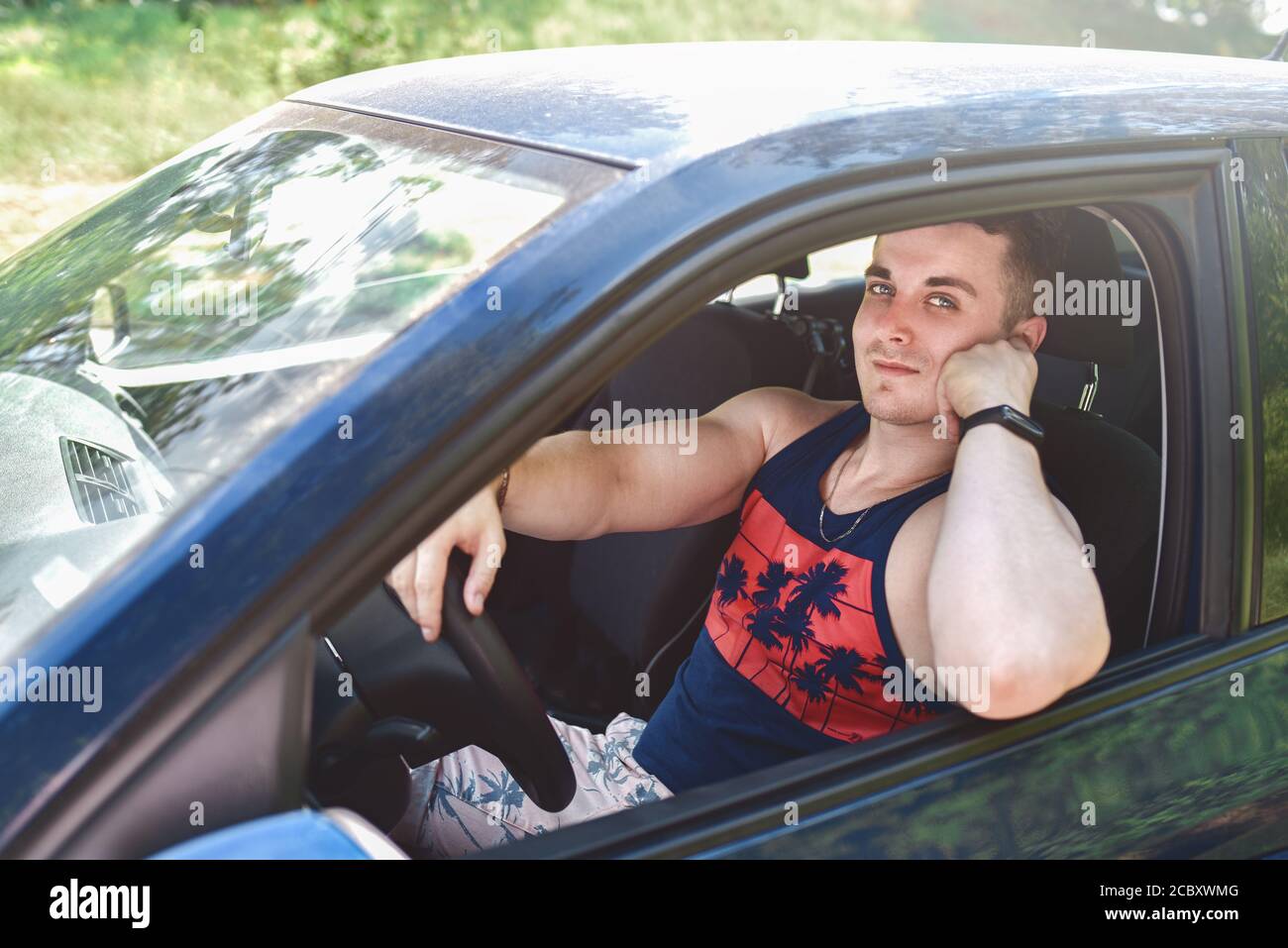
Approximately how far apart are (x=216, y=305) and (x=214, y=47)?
9.58 m

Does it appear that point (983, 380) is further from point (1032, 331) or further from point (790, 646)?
point (790, 646)

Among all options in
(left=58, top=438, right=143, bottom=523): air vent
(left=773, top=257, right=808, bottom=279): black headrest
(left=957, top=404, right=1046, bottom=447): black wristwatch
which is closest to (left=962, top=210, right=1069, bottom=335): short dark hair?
(left=957, top=404, right=1046, bottom=447): black wristwatch

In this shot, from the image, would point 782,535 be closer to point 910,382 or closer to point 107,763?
point 910,382

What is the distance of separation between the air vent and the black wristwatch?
1.02 meters

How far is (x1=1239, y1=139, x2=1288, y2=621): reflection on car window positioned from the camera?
5.03 feet

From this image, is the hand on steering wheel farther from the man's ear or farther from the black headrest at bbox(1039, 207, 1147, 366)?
the black headrest at bbox(1039, 207, 1147, 366)

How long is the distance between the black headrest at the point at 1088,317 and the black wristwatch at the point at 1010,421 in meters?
0.38

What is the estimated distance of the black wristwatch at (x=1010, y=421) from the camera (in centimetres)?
163

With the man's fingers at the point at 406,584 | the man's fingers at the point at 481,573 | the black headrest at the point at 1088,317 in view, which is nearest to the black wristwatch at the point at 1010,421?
the black headrest at the point at 1088,317

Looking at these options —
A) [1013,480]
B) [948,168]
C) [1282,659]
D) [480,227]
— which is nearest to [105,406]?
[480,227]

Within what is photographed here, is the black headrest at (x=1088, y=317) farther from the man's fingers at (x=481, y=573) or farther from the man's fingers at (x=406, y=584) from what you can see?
the man's fingers at (x=406, y=584)

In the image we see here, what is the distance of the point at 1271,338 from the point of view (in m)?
1.55

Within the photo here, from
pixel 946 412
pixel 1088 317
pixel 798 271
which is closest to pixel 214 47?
pixel 798 271

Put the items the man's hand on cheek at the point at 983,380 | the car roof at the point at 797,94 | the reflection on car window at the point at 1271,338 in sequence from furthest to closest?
the man's hand on cheek at the point at 983,380
the reflection on car window at the point at 1271,338
the car roof at the point at 797,94
